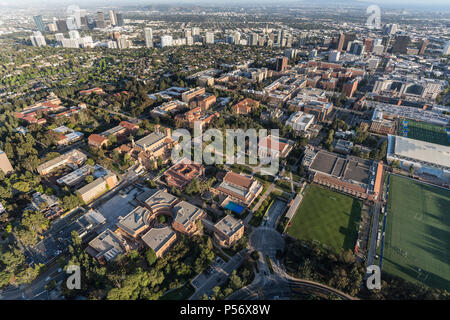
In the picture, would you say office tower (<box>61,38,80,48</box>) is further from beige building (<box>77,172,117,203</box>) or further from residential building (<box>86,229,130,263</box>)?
residential building (<box>86,229,130,263</box>)

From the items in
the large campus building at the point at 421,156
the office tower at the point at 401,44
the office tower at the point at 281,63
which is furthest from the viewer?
the office tower at the point at 401,44

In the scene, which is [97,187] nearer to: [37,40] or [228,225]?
[228,225]

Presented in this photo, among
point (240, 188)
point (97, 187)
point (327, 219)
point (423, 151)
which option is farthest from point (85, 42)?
point (423, 151)

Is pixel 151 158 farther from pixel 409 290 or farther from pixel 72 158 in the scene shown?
pixel 409 290

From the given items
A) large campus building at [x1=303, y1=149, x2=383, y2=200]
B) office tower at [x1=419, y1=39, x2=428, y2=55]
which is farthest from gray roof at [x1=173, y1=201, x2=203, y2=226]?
office tower at [x1=419, y1=39, x2=428, y2=55]

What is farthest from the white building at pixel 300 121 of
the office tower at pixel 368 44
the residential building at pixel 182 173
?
the office tower at pixel 368 44

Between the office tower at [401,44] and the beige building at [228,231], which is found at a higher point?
the office tower at [401,44]

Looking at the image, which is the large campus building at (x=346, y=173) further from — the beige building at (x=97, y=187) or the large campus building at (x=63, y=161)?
the large campus building at (x=63, y=161)
